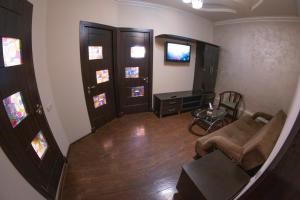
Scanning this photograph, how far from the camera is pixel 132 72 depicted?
3287mm

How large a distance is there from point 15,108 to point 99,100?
5.43ft

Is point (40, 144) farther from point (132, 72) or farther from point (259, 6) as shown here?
point (259, 6)

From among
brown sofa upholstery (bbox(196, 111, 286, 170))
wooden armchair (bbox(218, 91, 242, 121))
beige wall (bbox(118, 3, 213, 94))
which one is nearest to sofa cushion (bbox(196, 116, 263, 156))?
brown sofa upholstery (bbox(196, 111, 286, 170))

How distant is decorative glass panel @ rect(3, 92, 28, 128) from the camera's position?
3.46ft

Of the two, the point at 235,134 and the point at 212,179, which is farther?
the point at 235,134

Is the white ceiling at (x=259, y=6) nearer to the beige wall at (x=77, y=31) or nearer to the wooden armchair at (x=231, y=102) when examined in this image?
the beige wall at (x=77, y=31)

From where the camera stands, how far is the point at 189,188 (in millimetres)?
1374

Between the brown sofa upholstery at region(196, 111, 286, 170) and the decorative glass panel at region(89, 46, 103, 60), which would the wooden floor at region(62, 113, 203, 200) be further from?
the decorative glass panel at region(89, 46, 103, 60)

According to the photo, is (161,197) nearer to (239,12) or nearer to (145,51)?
(145,51)

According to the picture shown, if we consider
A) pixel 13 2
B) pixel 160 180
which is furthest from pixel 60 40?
pixel 160 180

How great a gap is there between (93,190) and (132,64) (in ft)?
8.77

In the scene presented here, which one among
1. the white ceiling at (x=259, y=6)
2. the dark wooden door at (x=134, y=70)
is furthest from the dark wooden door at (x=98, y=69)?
the white ceiling at (x=259, y=6)

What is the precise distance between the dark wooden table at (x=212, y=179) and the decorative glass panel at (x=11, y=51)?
2.06 m

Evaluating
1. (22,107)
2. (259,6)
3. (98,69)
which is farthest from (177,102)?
(22,107)
